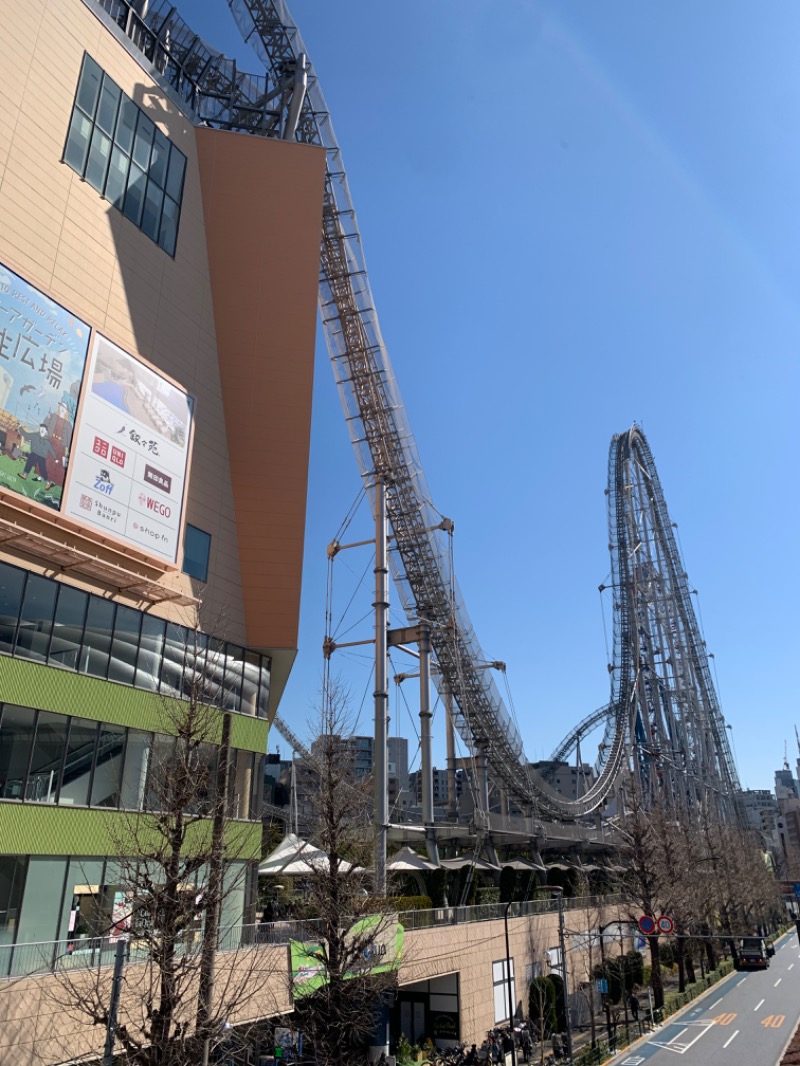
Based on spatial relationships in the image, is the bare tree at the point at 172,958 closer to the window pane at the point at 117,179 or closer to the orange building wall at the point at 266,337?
the orange building wall at the point at 266,337

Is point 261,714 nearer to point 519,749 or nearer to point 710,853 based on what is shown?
point 519,749

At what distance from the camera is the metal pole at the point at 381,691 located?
90.5 feet

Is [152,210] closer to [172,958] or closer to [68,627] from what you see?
[68,627]

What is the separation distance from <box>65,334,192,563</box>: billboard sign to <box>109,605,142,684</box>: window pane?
7.56 ft

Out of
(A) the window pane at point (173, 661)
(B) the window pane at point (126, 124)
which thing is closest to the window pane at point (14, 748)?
(A) the window pane at point (173, 661)

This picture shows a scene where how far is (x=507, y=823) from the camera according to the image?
138ft

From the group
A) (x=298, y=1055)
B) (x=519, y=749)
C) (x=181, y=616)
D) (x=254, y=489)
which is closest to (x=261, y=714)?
(x=181, y=616)

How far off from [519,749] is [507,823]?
5.88 m

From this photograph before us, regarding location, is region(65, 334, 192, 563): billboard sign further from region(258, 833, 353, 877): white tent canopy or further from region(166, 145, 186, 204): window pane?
region(258, 833, 353, 877): white tent canopy

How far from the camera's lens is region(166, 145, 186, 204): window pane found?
102 feet

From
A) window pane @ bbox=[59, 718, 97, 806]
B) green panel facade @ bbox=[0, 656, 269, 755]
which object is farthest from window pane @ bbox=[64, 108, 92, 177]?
window pane @ bbox=[59, 718, 97, 806]

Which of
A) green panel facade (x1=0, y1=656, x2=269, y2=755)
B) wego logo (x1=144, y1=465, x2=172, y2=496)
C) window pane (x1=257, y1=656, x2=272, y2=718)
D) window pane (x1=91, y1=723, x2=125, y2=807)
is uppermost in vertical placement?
wego logo (x1=144, y1=465, x2=172, y2=496)

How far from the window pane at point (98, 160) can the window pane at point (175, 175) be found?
10.4 feet

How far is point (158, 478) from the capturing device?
26719mm
